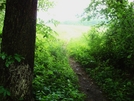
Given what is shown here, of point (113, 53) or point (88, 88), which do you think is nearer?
point (88, 88)

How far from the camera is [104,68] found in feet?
32.4

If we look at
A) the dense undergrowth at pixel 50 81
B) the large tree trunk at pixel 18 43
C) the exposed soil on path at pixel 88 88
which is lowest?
the exposed soil on path at pixel 88 88

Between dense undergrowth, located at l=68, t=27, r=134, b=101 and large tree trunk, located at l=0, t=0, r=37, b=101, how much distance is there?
157 inches

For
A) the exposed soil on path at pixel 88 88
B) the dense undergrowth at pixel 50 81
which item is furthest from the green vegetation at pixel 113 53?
the dense undergrowth at pixel 50 81

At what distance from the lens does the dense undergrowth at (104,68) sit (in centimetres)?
758

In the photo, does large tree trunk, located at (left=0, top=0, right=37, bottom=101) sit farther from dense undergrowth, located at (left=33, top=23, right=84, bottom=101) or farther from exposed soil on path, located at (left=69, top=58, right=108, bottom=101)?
exposed soil on path, located at (left=69, top=58, right=108, bottom=101)

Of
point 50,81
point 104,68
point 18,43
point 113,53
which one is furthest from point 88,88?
point 18,43

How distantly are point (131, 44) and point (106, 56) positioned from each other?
→ 3.91m

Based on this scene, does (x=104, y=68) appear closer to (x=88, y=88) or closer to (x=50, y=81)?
(x=88, y=88)

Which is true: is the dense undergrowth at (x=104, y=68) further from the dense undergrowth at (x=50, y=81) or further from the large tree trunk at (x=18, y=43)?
the large tree trunk at (x=18, y=43)

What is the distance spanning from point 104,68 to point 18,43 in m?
6.61

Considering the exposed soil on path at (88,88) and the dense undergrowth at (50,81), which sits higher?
the dense undergrowth at (50,81)

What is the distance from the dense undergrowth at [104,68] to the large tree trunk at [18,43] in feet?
13.1

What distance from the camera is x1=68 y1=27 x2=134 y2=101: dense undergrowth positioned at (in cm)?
758
